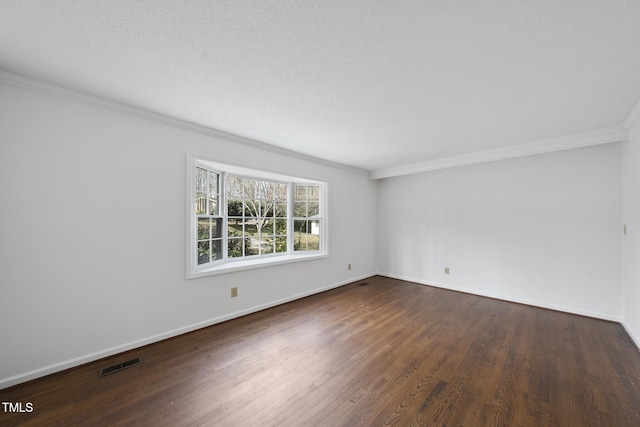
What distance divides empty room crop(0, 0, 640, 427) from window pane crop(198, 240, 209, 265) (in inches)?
1.4

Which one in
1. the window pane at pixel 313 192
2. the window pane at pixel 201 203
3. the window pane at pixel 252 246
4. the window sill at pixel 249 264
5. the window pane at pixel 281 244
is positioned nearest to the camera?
the window sill at pixel 249 264

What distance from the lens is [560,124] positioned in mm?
2742

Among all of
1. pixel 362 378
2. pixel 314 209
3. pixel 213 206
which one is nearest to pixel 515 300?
pixel 362 378

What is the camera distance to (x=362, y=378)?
1947mm

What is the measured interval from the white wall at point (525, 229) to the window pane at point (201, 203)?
3803 millimetres

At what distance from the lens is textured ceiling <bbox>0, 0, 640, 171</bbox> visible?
1261 mm

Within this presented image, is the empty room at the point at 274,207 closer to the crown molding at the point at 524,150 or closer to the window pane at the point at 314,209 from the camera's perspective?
the crown molding at the point at 524,150

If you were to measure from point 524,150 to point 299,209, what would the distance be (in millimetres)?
3495

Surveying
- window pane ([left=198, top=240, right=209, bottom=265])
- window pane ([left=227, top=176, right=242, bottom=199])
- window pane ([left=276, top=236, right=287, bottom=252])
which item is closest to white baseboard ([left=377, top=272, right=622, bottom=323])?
window pane ([left=276, top=236, right=287, bottom=252])

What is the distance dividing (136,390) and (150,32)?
8.02ft

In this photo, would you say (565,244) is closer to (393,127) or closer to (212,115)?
(393,127)

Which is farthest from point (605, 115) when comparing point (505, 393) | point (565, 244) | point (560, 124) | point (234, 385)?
point (234, 385)

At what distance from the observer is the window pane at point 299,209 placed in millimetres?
4230

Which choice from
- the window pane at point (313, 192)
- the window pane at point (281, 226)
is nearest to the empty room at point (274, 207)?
the window pane at point (281, 226)
